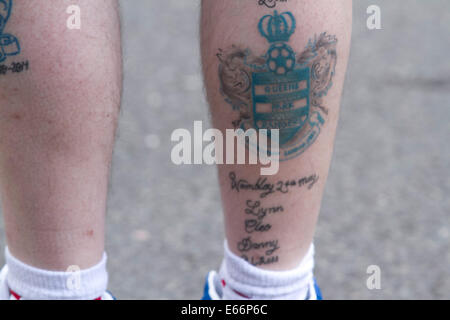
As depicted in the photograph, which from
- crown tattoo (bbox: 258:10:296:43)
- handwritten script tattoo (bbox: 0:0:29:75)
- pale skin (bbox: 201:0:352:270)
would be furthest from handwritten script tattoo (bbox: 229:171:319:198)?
handwritten script tattoo (bbox: 0:0:29:75)

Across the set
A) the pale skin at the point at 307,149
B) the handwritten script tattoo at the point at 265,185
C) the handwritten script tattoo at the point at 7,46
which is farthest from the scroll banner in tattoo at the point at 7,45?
the handwritten script tattoo at the point at 265,185

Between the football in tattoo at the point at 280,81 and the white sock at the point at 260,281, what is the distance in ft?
0.93

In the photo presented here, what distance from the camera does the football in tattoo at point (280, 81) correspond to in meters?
1.14

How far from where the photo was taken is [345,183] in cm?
217

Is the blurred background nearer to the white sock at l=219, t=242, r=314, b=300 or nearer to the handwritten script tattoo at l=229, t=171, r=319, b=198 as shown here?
the white sock at l=219, t=242, r=314, b=300

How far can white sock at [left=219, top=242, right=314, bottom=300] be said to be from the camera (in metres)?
1.32

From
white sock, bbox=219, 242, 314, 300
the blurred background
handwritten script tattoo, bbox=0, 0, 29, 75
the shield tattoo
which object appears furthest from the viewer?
the blurred background

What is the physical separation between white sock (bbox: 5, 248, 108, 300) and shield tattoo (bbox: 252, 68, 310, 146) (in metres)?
0.46

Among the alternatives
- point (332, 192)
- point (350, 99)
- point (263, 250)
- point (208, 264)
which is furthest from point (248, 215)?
point (350, 99)

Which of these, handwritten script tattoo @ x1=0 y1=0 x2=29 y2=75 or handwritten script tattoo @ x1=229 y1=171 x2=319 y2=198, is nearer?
handwritten script tattoo @ x1=0 y1=0 x2=29 y2=75

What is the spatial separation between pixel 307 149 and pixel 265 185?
0.37ft

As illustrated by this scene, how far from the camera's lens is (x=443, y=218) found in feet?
6.45
